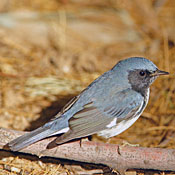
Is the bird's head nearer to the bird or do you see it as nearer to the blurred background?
the bird

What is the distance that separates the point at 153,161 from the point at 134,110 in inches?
23.7

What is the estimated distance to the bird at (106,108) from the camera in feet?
11.3

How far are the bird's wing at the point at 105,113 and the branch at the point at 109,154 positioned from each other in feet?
0.66

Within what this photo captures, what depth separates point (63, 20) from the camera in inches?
284

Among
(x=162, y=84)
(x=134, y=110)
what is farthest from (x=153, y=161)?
(x=162, y=84)

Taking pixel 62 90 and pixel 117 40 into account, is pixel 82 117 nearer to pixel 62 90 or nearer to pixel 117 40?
pixel 62 90

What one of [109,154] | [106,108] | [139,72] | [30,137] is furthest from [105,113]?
[30,137]

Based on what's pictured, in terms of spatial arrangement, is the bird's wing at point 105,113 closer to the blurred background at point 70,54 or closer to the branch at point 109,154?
the branch at point 109,154

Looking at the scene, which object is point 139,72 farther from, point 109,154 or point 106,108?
point 109,154

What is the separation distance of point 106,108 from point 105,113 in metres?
0.06

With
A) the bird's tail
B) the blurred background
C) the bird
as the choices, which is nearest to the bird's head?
the bird

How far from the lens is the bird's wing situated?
354cm

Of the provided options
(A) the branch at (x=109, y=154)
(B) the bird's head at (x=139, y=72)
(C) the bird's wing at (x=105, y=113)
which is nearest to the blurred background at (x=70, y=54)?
(A) the branch at (x=109, y=154)

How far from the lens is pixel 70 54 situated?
6328 mm
